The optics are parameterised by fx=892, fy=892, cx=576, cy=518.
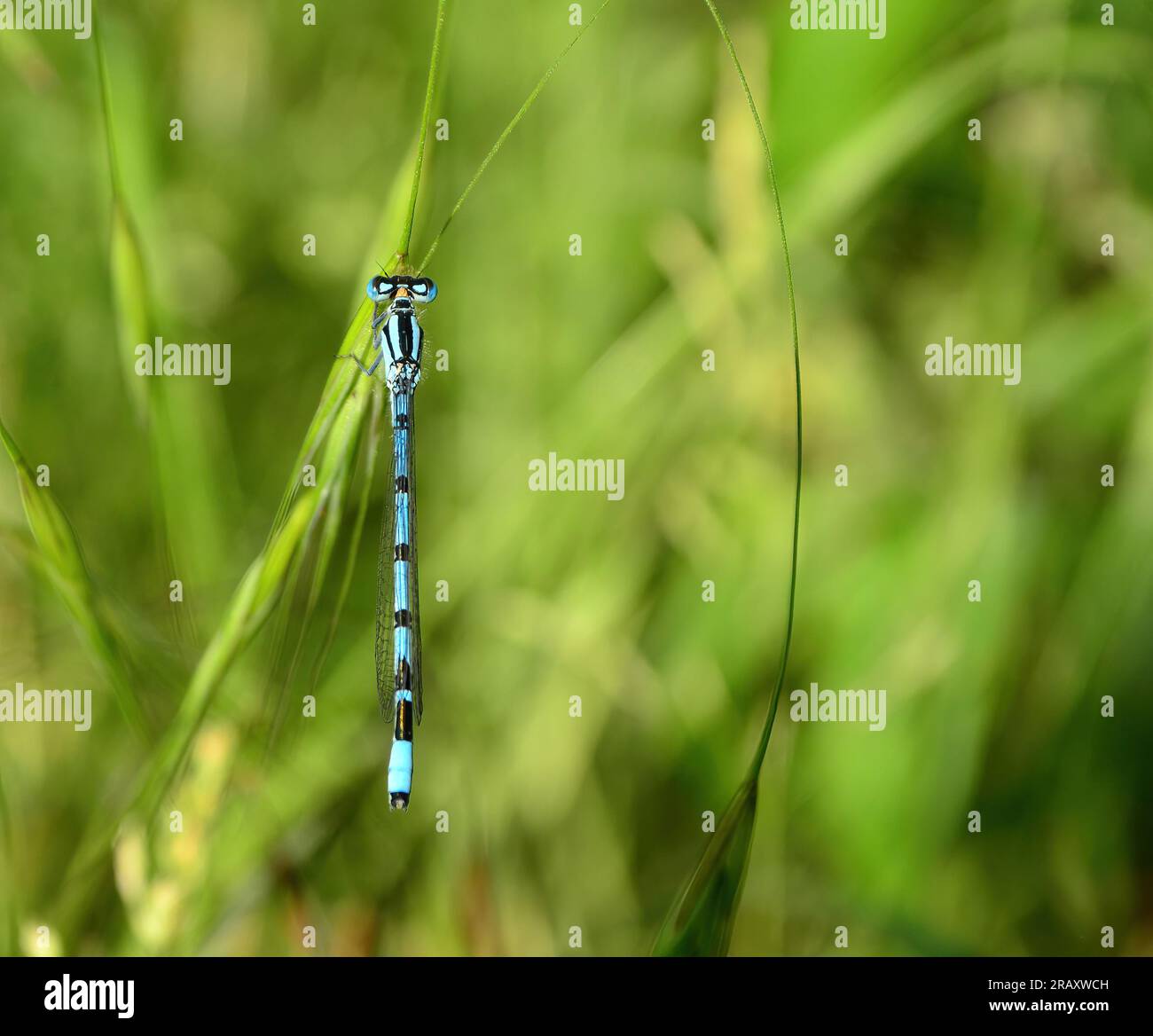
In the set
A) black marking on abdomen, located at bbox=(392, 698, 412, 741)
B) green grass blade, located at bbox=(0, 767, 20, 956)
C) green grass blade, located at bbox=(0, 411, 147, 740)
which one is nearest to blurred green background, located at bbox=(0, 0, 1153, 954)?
green grass blade, located at bbox=(0, 767, 20, 956)

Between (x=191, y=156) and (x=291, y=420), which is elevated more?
(x=191, y=156)

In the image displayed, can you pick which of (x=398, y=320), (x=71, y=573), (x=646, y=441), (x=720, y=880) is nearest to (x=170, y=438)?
(x=71, y=573)

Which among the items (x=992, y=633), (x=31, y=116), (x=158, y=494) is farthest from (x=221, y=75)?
(x=992, y=633)

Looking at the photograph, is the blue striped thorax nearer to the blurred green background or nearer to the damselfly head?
the damselfly head

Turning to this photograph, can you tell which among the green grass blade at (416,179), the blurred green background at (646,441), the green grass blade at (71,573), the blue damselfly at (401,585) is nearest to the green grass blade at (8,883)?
the blurred green background at (646,441)

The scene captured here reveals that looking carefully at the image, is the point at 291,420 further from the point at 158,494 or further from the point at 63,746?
the point at 63,746

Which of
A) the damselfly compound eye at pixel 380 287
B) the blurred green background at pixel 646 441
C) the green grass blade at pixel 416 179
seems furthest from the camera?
the blurred green background at pixel 646 441

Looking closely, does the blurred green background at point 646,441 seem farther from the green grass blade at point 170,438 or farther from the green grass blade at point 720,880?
the green grass blade at point 720,880
